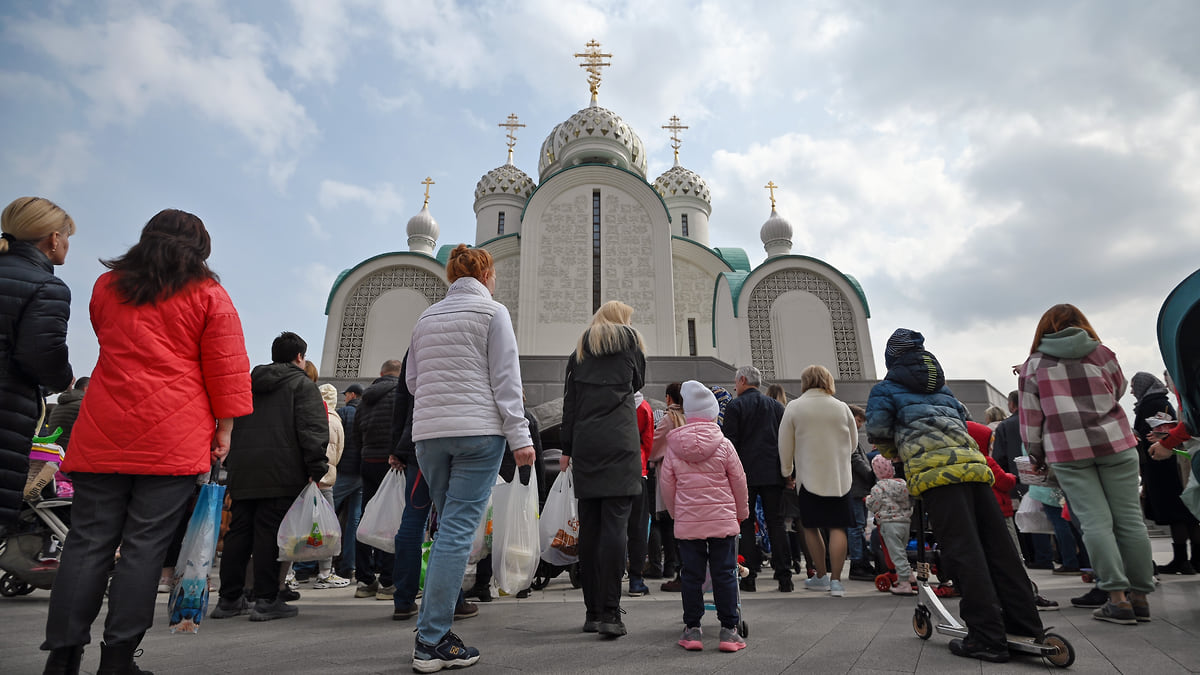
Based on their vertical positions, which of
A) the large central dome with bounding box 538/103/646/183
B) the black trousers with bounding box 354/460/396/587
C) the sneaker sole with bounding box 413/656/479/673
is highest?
the large central dome with bounding box 538/103/646/183

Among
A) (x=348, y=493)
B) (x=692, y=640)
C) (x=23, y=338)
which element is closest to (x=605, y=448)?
(x=692, y=640)

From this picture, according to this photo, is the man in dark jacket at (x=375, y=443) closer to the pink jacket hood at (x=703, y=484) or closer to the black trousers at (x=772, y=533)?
the pink jacket hood at (x=703, y=484)

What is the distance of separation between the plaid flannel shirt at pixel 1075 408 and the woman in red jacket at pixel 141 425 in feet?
12.1

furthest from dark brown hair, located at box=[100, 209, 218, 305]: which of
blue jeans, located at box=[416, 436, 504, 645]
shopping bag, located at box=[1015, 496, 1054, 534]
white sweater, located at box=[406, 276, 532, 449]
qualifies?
shopping bag, located at box=[1015, 496, 1054, 534]

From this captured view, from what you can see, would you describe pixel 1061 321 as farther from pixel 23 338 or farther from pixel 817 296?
pixel 817 296

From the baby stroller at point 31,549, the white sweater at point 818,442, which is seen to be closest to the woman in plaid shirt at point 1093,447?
the white sweater at point 818,442

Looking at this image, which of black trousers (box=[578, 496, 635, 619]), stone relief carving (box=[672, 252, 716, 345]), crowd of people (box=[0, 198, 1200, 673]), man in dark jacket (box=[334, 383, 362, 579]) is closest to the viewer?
crowd of people (box=[0, 198, 1200, 673])

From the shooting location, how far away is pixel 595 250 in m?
16.2

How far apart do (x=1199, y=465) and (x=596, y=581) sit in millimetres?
3114

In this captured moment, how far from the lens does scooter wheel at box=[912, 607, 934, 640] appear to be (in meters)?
2.83

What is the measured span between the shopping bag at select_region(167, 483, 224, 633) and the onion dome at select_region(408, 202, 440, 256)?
20.5 meters

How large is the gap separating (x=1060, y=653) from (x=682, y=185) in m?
21.8

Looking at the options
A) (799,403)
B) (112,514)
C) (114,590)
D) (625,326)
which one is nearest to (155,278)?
(112,514)

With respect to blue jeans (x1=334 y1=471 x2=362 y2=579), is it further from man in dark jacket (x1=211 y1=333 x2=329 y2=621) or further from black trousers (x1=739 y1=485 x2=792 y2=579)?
black trousers (x1=739 y1=485 x2=792 y2=579)
